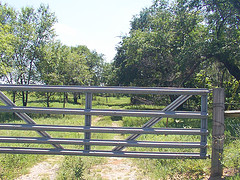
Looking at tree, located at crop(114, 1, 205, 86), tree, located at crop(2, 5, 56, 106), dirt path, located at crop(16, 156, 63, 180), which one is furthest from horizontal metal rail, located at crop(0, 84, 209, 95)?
tree, located at crop(2, 5, 56, 106)

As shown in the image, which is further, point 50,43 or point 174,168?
point 50,43

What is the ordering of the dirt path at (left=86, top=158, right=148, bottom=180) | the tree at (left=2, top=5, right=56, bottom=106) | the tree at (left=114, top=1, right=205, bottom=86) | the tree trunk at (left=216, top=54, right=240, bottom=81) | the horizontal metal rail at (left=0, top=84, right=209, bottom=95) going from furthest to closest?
the tree at (left=2, top=5, right=56, bottom=106) < the tree at (left=114, top=1, right=205, bottom=86) < the tree trunk at (left=216, top=54, right=240, bottom=81) < the dirt path at (left=86, top=158, right=148, bottom=180) < the horizontal metal rail at (left=0, top=84, right=209, bottom=95)

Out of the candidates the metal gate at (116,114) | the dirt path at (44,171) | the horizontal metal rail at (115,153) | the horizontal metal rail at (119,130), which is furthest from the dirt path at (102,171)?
the horizontal metal rail at (119,130)

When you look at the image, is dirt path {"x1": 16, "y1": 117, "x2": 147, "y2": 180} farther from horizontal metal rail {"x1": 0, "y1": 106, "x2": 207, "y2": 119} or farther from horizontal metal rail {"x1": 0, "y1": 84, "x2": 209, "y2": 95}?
horizontal metal rail {"x1": 0, "y1": 84, "x2": 209, "y2": 95}

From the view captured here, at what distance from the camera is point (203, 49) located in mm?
12836

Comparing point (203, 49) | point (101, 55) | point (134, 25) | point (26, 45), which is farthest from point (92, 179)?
point (101, 55)

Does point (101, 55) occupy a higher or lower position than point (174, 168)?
higher

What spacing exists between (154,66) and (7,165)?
1578 centimetres

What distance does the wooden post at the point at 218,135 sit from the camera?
3570 mm

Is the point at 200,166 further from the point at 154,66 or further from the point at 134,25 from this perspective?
the point at 134,25

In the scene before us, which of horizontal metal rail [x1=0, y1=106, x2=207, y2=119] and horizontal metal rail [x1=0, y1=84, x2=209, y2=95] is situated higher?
horizontal metal rail [x1=0, y1=84, x2=209, y2=95]

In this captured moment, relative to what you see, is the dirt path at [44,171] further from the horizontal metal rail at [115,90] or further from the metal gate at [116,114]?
the horizontal metal rail at [115,90]

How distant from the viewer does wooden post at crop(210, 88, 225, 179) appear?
3.57m

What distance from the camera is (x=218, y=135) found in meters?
3.60
